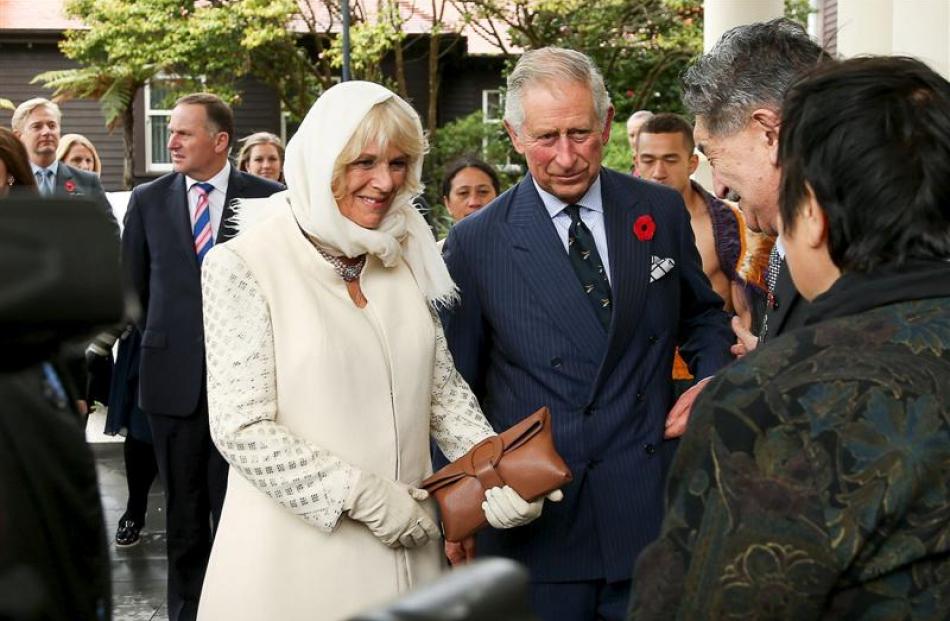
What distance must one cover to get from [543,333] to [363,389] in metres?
0.67

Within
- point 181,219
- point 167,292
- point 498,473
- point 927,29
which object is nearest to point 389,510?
point 498,473

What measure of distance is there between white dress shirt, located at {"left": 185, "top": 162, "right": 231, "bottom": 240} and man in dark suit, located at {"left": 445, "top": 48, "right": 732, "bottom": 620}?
9.87 feet

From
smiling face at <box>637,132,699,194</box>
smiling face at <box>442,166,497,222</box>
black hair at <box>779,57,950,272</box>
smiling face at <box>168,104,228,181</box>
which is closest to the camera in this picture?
black hair at <box>779,57,950,272</box>

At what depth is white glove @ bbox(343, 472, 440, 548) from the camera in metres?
3.61

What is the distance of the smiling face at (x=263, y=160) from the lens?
10500 mm

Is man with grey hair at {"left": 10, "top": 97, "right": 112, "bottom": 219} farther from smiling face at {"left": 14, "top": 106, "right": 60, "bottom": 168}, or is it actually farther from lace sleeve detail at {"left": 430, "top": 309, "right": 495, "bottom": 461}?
lace sleeve detail at {"left": 430, "top": 309, "right": 495, "bottom": 461}

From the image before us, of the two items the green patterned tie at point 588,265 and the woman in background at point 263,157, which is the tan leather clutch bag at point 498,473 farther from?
the woman in background at point 263,157

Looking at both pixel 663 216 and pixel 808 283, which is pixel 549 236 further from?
pixel 808 283

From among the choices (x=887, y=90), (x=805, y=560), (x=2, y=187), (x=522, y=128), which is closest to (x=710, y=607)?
(x=805, y=560)

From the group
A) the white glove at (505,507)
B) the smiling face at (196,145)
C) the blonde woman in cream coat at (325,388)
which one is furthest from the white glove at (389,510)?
the smiling face at (196,145)

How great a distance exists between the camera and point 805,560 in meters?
2.08

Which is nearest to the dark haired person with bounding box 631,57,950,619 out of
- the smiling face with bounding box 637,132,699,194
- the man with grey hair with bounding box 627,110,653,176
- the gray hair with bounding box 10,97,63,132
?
the smiling face with bounding box 637,132,699,194

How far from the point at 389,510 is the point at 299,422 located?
1.00 feet

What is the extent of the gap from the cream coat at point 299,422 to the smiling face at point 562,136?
27.3 inches
